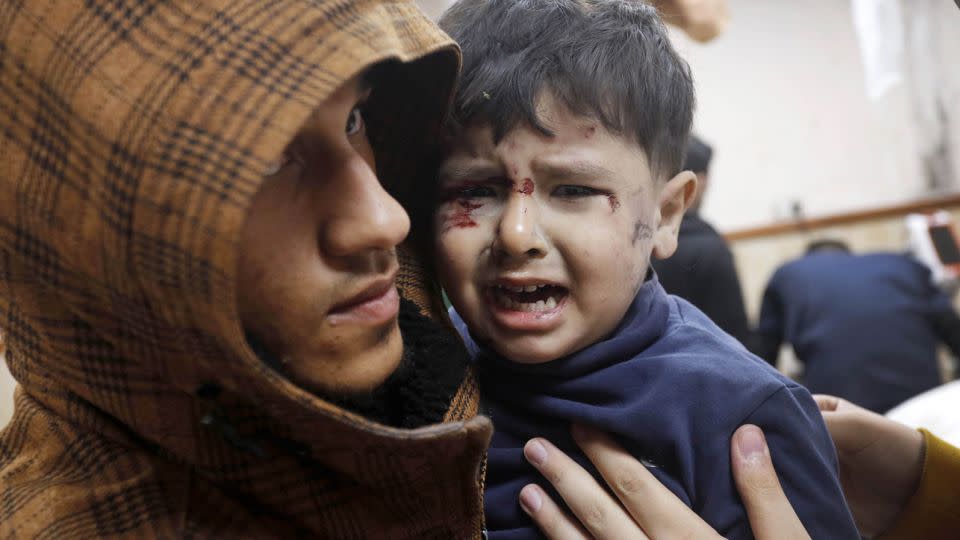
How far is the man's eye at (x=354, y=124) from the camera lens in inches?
34.3

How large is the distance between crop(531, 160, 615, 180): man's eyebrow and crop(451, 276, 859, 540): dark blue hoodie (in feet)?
0.75

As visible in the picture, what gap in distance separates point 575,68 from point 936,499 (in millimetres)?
945

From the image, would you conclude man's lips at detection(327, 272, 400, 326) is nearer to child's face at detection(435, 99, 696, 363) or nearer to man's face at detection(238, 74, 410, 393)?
man's face at detection(238, 74, 410, 393)

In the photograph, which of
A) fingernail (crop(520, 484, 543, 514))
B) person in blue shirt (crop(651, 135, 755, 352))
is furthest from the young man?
person in blue shirt (crop(651, 135, 755, 352))

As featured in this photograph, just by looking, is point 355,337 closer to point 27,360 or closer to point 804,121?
point 27,360

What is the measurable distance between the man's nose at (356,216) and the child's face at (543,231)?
0.80 feet

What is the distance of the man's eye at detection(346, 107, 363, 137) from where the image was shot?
87 centimetres

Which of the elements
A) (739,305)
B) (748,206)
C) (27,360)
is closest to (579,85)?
(27,360)

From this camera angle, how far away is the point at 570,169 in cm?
103

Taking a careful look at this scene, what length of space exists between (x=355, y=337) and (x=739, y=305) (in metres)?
1.37

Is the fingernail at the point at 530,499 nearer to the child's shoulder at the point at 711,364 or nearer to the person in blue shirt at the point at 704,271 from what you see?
the child's shoulder at the point at 711,364

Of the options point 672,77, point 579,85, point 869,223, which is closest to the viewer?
point 579,85

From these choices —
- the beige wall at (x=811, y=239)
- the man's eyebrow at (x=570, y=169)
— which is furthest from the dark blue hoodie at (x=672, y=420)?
the beige wall at (x=811, y=239)

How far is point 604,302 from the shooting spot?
3.52 ft
